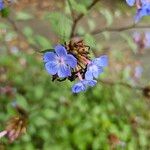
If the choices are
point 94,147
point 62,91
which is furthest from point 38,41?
point 94,147

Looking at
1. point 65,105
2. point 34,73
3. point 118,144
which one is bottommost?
point 118,144

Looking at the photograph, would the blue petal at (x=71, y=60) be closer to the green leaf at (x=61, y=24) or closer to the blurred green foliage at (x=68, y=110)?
the green leaf at (x=61, y=24)

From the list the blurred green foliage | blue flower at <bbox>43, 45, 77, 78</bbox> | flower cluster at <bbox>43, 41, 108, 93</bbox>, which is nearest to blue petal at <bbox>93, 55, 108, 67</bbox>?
flower cluster at <bbox>43, 41, 108, 93</bbox>

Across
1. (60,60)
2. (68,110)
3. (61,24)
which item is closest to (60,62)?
(60,60)

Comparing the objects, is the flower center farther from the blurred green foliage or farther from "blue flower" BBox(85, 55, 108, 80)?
the blurred green foliage

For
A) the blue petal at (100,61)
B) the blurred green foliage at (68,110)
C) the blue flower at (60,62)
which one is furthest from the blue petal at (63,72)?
the blurred green foliage at (68,110)

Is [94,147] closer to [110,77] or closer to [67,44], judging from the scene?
[110,77]
